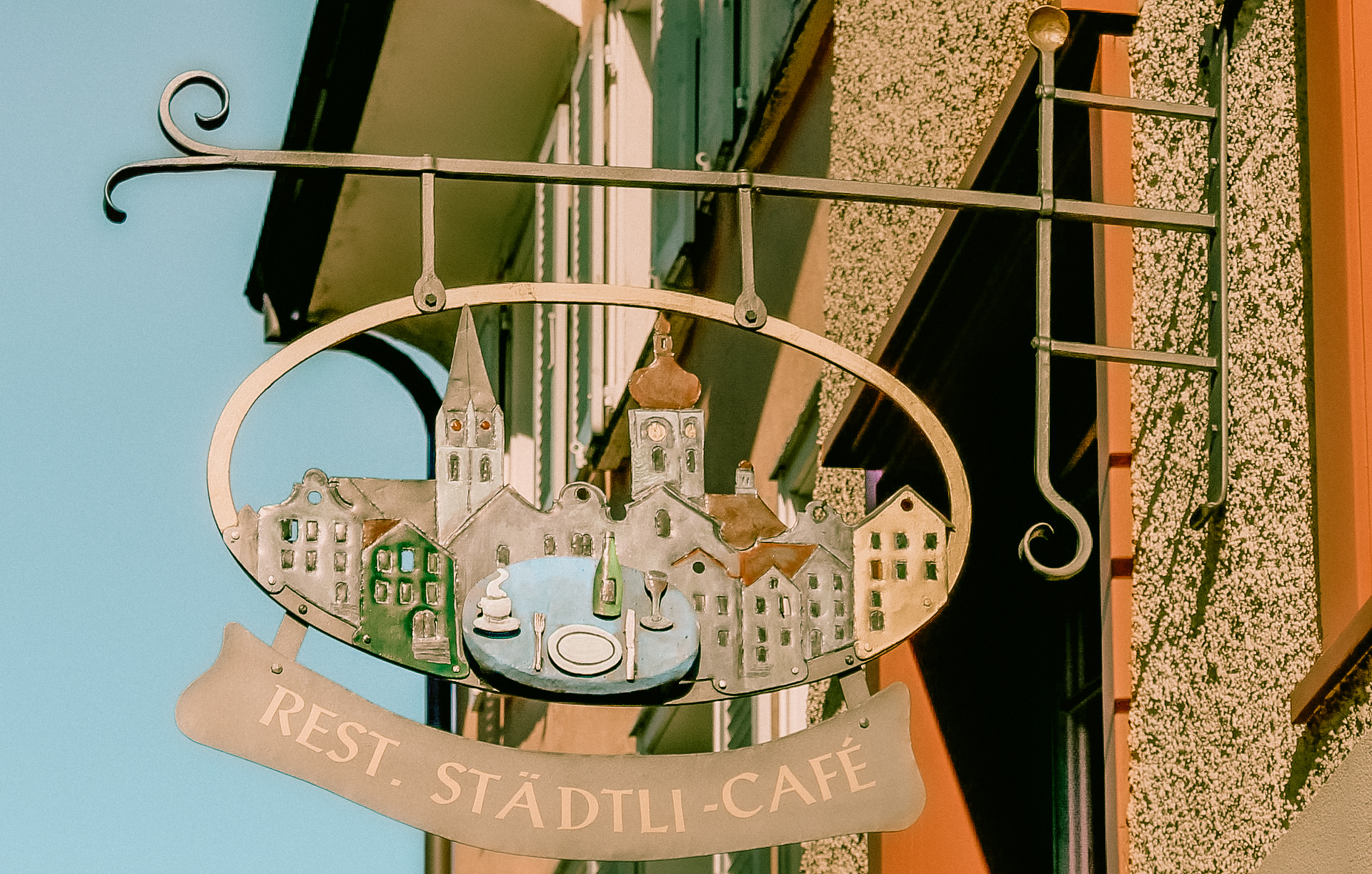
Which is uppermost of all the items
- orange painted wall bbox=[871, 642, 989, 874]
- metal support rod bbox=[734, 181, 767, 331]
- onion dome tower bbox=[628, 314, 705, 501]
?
metal support rod bbox=[734, 181, 767, 331]

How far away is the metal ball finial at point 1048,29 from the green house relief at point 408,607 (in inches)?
55.5

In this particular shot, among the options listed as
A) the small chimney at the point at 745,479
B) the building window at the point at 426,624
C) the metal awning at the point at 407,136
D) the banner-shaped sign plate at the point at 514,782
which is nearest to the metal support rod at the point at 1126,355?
the small chimney at the point at 745,479

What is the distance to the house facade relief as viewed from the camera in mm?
3377

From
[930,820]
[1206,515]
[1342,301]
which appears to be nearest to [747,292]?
[1206,515]

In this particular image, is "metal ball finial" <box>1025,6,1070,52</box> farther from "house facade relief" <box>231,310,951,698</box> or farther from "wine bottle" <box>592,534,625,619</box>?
"wine bottle" <box>592,534,625,619</box>

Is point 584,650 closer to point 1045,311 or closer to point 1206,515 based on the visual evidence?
point 1045,311

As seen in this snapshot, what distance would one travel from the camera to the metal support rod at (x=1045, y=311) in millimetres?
3363

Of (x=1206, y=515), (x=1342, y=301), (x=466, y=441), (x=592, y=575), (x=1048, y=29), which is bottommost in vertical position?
(x=592, y=575)

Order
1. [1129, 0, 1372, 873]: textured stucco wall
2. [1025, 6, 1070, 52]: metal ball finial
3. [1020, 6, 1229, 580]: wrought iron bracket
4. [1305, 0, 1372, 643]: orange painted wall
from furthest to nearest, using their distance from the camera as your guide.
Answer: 1. [1025, 6, 1070, 52]: metal ball finial
2. [1020, 6, 1229, 580]: wrought iron bracket
3. [1129, 0, 1372, 873]: textured stucco wall
4. [1305, 0, 1372, 643]: orange painted wall

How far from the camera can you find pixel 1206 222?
3.60 m

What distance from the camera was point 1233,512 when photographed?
3.53 metres

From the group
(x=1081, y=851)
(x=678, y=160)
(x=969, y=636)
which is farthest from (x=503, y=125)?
(x=1081, y=851)

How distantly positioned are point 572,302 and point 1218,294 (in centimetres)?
110

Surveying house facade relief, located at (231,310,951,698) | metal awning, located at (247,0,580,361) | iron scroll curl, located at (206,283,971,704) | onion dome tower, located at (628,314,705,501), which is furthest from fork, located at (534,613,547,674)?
metal awning, located at (247,0,580,361)
